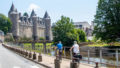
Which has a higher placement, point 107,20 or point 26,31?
point 107,20

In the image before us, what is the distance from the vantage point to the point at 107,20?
44.2m

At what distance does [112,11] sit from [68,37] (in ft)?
48.8

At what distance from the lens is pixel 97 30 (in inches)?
1769

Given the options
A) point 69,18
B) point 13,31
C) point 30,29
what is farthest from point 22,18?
point 69,18

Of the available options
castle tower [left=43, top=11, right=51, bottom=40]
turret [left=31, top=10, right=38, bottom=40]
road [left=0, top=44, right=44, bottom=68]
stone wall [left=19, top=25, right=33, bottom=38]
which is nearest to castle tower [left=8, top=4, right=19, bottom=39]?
stone wall [left=19, top=25, right=33, bottom=38]

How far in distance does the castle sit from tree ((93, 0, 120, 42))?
2731 inches

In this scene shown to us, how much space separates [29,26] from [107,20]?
85192 millimetres

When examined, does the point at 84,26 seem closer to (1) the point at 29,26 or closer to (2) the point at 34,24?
(2) the point at 34,24

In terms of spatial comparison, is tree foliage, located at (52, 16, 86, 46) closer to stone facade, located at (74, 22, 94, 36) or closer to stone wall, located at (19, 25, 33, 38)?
stone wall, located at (19, 25, 33, 38)

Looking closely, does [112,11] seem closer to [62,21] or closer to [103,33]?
[103,33]

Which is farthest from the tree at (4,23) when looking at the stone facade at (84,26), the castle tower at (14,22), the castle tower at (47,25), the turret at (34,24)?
the stone facade at (84,26)

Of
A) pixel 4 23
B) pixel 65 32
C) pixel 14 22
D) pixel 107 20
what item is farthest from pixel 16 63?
pixel 14 22

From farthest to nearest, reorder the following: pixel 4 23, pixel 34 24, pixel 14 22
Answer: pixel 34 24, pixel 14 22, pixel 4 23

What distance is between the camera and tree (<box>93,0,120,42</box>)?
42.2 m
